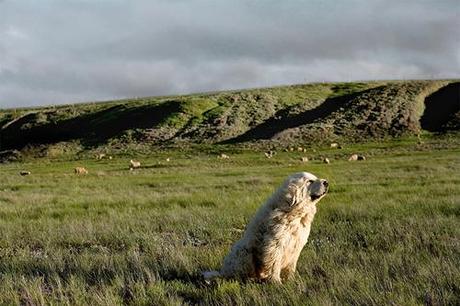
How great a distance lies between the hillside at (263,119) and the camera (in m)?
67.4

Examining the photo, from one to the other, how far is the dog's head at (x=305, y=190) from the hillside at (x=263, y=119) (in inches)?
2201

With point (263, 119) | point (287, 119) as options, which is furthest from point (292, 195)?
point (263, 119)

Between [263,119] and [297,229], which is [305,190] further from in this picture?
[263,119]

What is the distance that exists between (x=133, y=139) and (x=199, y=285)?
67.8m

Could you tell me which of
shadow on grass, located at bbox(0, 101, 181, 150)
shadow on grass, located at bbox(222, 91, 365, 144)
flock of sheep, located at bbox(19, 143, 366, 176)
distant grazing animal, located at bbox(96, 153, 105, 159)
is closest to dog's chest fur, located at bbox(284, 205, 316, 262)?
flock of sheep, located at bbox(19, 143, 366, 176)

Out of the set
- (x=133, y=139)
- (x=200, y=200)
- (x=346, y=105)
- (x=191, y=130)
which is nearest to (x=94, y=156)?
(x=133, y=139)

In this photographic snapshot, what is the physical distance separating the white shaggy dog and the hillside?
→ 182ft

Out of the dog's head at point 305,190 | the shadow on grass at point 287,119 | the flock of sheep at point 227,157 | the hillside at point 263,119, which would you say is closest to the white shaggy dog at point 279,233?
the dog's head at point 305,190

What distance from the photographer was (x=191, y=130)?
243 ft

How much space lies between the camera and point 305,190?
636cm

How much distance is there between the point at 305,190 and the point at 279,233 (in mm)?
566

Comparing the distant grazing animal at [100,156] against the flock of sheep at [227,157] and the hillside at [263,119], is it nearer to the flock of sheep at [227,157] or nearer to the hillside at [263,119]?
the flock of sheep at [227,157]

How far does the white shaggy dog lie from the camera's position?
6.38 m

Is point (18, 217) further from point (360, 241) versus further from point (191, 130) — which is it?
point (191, 130)
